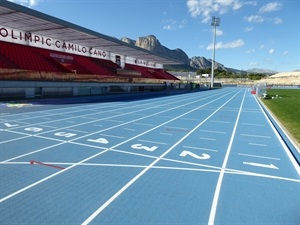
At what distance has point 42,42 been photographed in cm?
2923

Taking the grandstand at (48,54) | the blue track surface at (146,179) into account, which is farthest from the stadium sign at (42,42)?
the blue track surface at (146,179)

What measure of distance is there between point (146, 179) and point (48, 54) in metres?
28.5

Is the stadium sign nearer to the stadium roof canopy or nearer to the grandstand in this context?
the grandstand

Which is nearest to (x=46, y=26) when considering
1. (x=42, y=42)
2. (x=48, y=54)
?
(x=42, y=42)

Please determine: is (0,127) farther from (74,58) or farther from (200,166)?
(74,58)

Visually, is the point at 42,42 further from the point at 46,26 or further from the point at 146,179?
the point at 146,179

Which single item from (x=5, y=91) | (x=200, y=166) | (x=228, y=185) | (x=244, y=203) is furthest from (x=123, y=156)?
(x=5, y=91)

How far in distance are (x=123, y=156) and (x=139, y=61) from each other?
47.5 meters

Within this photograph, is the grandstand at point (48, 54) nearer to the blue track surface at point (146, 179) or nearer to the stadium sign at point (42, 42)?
the stadium sign at point (42, 42)

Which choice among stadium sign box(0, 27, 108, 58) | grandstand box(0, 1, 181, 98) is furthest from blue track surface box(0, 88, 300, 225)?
stadium sign box(0, 27, 108, 58)

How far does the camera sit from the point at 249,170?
219 inches

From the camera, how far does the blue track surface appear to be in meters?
3.67

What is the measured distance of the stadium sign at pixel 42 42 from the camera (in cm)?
2511

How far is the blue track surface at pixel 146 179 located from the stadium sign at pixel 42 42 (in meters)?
20.1
